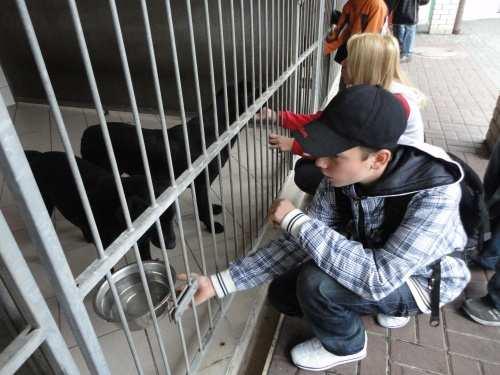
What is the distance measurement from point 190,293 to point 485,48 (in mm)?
9208

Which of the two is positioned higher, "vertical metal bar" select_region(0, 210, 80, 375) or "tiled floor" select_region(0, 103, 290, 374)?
"vertical metal bar" select_region(0, 210, 80, 375)

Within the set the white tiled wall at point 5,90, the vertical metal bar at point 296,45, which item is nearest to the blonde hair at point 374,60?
the vertical metal bar at point 296,45

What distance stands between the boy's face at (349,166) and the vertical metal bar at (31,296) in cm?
94

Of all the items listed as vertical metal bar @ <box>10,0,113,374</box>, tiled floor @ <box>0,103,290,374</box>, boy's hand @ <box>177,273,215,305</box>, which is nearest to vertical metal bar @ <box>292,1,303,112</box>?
tiled floor @ <box>0,103,290,374</box>

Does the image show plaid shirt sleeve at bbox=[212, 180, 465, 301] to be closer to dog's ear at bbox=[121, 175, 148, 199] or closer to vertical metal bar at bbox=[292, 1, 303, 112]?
dog's ear at bbox=[121, 175, 148, 199]

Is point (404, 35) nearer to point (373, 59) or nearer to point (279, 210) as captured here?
point (373, 59)

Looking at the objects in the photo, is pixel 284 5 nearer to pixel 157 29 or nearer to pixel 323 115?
pixel 323 115

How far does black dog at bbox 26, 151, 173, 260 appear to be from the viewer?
1.72m

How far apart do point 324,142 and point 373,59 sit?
1183 mm

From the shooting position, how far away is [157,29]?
150 inches

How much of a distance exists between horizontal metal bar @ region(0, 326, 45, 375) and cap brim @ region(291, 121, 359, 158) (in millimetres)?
906

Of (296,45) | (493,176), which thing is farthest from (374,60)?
(493,176)

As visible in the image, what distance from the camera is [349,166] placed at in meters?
1.29

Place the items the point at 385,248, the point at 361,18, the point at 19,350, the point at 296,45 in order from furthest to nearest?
the point at 361,18 → the point at 296,45 → the point at 385,248 → the point at 19,350
